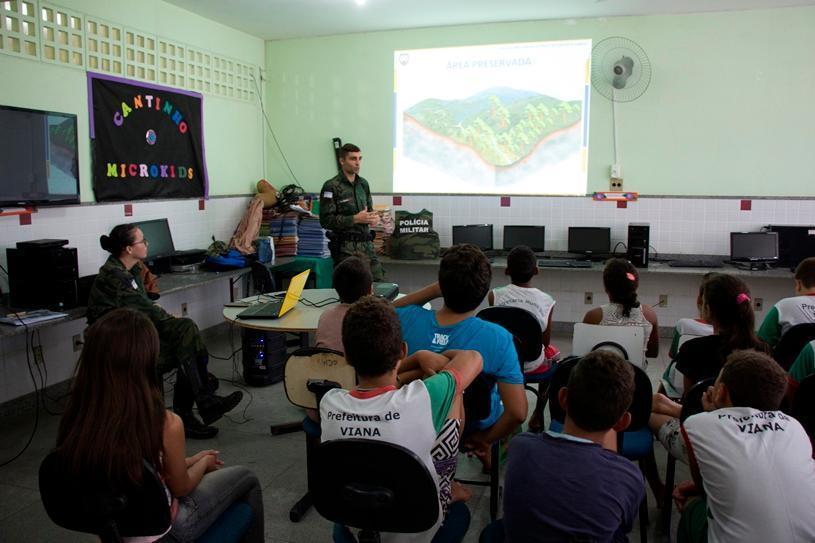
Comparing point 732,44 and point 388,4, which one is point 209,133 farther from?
point 732,44

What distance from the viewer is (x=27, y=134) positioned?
13.9 ft

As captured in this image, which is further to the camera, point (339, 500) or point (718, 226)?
point (718, 226)

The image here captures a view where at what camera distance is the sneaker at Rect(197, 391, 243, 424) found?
3.90 metres

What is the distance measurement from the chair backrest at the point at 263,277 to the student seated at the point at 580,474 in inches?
165

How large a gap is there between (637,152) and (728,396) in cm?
477

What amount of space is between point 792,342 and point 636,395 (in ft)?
3.50

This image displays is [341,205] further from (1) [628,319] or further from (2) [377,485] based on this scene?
(2) [377,485]

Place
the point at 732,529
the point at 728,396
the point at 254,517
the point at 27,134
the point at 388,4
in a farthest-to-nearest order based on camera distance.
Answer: the point at 388,4 → the point at 27,134 → the point at 254,517 → the point at 728,396 → the point at 732,529

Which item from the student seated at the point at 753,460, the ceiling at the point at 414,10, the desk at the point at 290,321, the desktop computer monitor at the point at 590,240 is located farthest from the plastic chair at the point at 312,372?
the desktop computer monitor at the point at 590,240

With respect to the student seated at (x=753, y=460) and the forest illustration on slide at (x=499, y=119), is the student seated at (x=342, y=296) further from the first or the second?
the forest illustration on slide at (x=499, y=119)

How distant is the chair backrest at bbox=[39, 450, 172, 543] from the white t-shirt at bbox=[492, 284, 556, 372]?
7.28 ft

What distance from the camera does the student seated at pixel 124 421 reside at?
166 cm

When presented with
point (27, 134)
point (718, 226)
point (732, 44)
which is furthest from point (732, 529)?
point (732, 44)

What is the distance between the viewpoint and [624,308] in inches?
130
